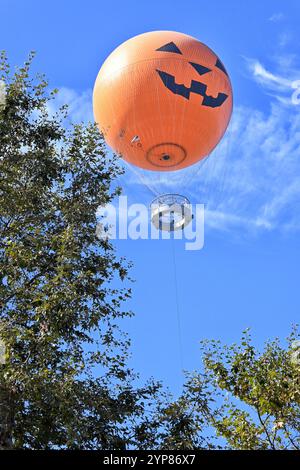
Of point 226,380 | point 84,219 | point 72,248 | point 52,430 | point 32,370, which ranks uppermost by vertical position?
point 84,219

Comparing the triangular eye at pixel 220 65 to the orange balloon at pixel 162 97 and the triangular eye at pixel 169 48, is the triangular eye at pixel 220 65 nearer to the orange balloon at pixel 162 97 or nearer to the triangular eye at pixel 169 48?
the orange balloon at pixel 162 97

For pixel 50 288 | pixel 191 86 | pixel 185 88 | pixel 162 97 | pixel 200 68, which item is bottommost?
pixel 50 288

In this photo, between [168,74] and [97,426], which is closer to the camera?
[97,426]

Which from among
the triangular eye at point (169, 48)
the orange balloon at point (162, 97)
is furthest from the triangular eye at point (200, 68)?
the triangular eye at point (169, 48)

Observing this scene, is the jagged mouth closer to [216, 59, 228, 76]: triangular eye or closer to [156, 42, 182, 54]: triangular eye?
[156, 42, 182, 54]: triangular eye

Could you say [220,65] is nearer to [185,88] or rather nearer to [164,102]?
[185,88]

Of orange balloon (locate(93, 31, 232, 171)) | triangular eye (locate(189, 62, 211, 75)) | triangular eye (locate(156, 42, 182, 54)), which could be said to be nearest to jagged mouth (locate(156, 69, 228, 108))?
orange balloon (locate(93, 31, 232, 171))

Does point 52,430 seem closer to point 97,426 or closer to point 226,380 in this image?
point 97,426

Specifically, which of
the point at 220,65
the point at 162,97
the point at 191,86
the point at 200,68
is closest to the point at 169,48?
the point at 200,68
